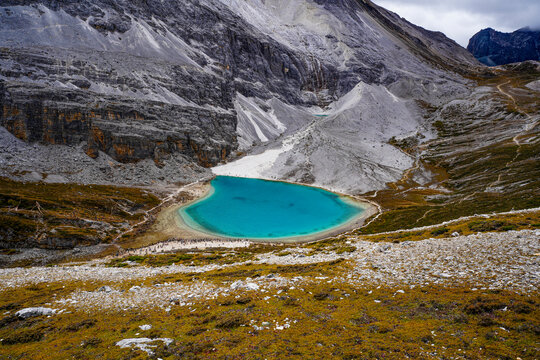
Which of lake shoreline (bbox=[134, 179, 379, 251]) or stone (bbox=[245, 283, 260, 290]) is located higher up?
stone (bbox=[245, 283, 260, 290])

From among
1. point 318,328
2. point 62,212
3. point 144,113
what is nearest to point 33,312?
point 318,328

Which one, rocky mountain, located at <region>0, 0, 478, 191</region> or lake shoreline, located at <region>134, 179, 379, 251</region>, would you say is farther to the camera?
rocky mountain, located at <region>0, 0, 478, 191</region>

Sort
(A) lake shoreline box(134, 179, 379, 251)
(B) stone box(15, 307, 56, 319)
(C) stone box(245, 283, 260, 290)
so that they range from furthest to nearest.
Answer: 1. (A) lake shoreline box(134, 179, 379, 251)
2. (C) stone box(245, 283, 260, 290)
3. (B) stone box(15, 307, 56, 319)

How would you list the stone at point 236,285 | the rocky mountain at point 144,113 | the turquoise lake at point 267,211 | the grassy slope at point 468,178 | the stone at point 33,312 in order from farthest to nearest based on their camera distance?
the rocky mountain at point 144,113 < the turquoise lake at point 267,211 < the grassy slope at point 468,178 < the stone at point 236,285 < the stone at point 33,312

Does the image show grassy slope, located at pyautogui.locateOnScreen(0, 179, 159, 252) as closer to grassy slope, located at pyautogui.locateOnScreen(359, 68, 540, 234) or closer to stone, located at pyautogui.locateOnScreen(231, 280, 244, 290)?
stone, located at pyautogui.locateOnScreen(231, 280, 244, 290)

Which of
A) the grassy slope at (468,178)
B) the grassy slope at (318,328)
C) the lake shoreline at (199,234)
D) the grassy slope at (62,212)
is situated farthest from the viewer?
the lake shoreline at (199,234)

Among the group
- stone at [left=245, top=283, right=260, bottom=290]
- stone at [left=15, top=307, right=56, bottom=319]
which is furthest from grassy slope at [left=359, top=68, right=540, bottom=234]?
stone at [left=15, top=307, right=56, bottom=319]

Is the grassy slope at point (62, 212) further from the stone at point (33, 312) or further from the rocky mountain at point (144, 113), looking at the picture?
the stone at point (33, 312)

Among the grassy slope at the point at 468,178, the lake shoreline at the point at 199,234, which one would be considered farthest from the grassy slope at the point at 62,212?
the grassy slope at the point at 468,178

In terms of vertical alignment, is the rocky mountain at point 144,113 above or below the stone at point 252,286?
above

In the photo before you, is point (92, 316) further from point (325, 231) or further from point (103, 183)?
point (103, 183)
